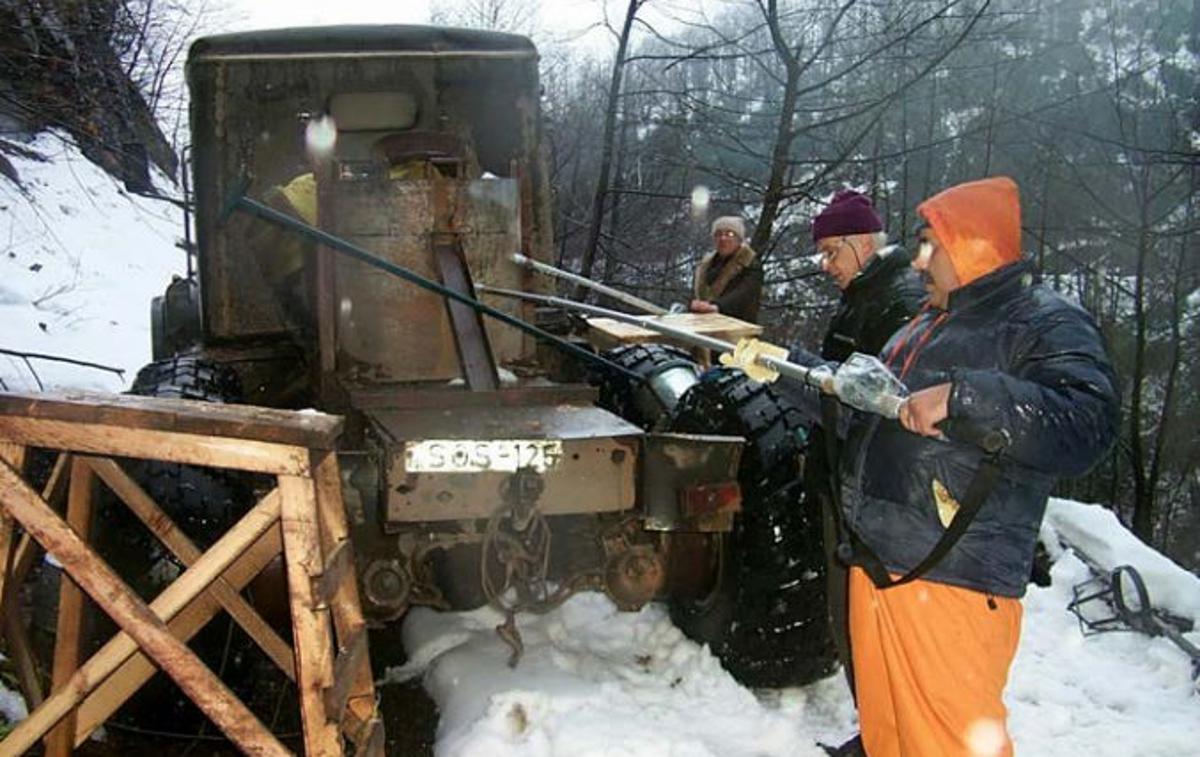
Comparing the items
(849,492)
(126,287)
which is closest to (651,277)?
(126,287)

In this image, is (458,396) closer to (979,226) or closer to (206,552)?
(206,552)

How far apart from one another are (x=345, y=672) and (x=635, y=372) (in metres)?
2.96

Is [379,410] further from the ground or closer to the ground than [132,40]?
closer to the ground

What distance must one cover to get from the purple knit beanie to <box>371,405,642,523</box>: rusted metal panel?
3.42 feet

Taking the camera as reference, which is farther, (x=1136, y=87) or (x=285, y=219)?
(x=1136, y=87)

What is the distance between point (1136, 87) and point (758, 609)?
25.4 m

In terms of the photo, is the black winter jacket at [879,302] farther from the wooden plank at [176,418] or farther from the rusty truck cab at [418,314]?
the wooden plank at [176,418]

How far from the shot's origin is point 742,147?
9.98 meters

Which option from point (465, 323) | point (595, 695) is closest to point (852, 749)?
point (595, 695)

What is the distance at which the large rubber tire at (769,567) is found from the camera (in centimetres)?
380

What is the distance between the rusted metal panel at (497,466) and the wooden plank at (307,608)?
0.86 meters

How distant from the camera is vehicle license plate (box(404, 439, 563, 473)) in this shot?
3332mm

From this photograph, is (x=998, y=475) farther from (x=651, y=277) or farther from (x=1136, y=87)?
(x=1136, y=87)

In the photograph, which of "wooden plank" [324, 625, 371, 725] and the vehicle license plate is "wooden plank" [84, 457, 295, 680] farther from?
the vehicle license plate
